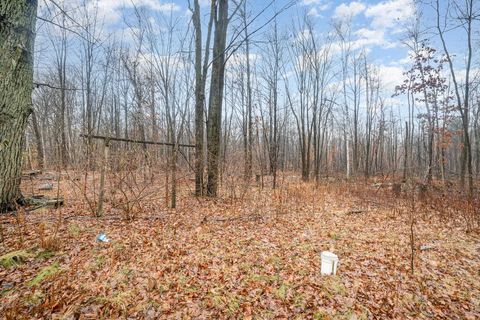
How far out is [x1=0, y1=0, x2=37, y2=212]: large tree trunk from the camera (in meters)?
2.82

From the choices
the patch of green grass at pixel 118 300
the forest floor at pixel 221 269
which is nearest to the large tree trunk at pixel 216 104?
the forest floor at pixel 221 269

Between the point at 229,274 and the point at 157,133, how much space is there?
5.13m

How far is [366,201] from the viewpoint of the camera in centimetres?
936

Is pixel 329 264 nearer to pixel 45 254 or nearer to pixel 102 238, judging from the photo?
pixel 102 238

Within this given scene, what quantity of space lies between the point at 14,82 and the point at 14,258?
7.95 feet

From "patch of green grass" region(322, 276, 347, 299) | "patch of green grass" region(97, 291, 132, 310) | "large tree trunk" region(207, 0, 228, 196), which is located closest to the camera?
"patch of green grass" region(97, 291, 132, 310)

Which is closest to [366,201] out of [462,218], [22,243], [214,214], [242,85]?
[462,218]

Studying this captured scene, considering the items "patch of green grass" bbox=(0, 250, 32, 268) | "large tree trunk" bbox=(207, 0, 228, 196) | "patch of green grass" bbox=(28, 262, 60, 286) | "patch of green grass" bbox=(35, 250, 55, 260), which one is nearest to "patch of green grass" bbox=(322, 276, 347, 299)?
"patch of green grass" bbox=(28, 262, 60, 286)

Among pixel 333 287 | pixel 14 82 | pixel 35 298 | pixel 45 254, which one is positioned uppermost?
pixel 14 82

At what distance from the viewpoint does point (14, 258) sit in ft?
10.5

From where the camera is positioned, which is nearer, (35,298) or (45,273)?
(35,298)

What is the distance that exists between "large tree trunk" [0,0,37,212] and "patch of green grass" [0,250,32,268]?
4.70ft

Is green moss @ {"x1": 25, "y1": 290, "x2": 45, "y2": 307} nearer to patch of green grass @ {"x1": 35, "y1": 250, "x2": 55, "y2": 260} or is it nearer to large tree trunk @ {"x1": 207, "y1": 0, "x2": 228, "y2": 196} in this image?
patch of green grass @ {"x1": 35, "y1": 250, "x2": 55, "y2": 260}

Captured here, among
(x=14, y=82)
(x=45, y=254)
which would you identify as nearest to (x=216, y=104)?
(x=14, y=82)
